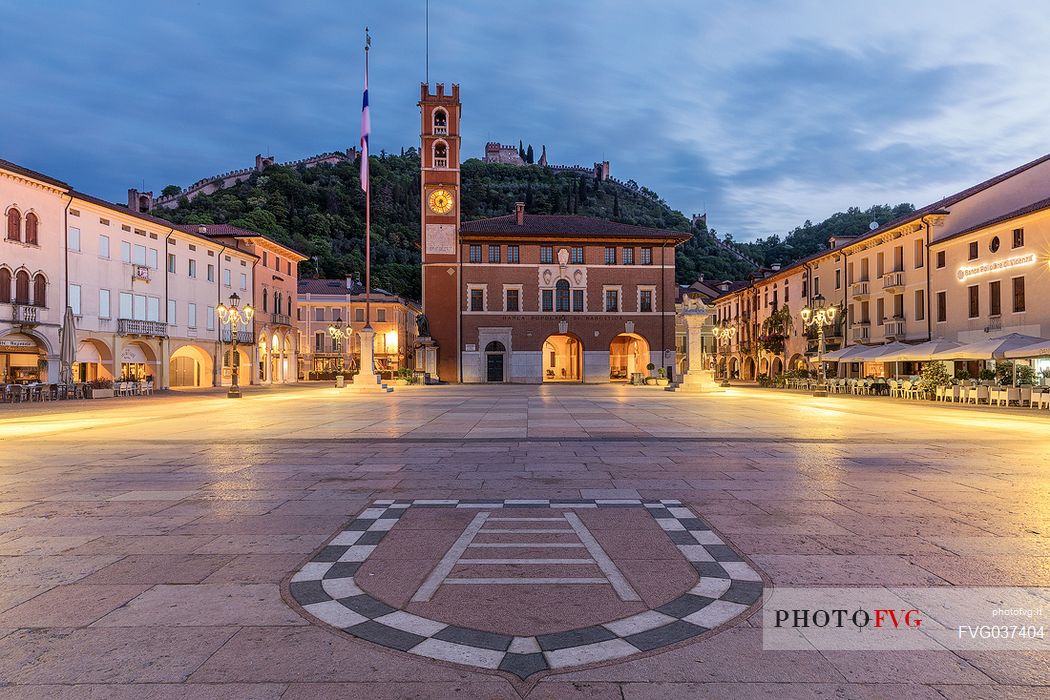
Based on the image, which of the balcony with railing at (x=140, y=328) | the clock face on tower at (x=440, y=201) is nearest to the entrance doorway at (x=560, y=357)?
the clock face on tower at (x=440, y=201)

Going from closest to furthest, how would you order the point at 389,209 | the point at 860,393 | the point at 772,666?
the point at 772,666
the point at 860,393
the point at 389,209

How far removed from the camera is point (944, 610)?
3.90 meters

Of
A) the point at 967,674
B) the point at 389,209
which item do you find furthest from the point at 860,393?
the point at 389,209

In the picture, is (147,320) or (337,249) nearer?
(147,320)

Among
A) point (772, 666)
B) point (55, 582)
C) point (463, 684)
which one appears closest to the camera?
point (463, 684)

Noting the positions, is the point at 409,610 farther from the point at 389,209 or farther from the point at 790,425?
the point at 389,209

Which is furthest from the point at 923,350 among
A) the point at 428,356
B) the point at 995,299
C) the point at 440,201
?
the point at 440,201

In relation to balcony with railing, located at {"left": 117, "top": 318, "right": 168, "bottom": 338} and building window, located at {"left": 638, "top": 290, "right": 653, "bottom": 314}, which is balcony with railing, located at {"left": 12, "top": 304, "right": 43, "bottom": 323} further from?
building window, located at {"left": 638, "top": 290, "right": 653, "bottom": 314}

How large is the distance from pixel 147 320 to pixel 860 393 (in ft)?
147

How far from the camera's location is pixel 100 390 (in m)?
31.9

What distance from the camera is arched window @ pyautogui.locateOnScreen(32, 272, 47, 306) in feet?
106

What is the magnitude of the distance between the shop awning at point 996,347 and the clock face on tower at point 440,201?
38.0 metres

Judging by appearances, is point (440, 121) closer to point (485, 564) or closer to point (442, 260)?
point (442, 260)

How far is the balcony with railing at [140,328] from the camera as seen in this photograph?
125 ft
